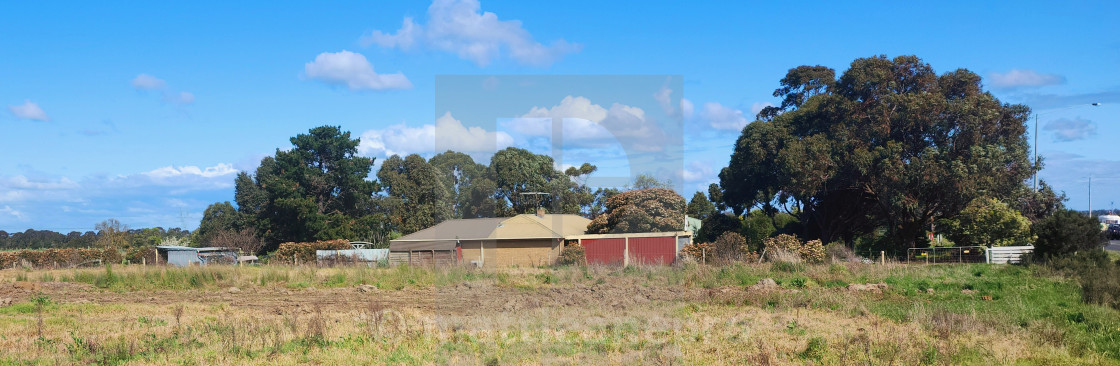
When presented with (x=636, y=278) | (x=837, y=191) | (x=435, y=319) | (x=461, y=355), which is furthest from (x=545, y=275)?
(x=837, y=191)

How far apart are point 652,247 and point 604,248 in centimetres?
233

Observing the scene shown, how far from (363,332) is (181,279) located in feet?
49.9

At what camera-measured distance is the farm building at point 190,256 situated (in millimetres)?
39794

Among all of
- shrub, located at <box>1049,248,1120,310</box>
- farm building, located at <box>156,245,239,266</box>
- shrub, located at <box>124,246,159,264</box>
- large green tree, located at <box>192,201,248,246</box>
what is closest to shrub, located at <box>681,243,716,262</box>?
shrub, located at <box>1049,248,1120,310</box>

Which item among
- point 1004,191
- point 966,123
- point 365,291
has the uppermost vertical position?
point 966,123

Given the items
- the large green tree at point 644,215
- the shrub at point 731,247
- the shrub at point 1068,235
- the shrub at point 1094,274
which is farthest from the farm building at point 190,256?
the shrub at point 1068,235

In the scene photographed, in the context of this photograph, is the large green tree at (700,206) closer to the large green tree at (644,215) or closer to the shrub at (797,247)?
the large green tree at (644,215)

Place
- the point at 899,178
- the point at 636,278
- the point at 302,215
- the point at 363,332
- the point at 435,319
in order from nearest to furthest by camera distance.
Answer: the point at 363,332 < the point at 435,319 < the point at 636,278 < the point at 899,178 < the point at 302,215

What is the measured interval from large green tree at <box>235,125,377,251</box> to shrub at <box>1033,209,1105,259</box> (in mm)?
43998

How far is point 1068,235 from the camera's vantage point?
2555 cm

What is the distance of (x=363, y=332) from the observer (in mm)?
13727

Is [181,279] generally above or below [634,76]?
below

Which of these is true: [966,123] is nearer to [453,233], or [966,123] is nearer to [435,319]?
[453,233]

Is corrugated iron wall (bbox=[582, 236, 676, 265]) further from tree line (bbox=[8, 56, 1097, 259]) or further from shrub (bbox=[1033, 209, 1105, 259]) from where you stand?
shrub (bbox=[1033, 209, 1105, 259])
